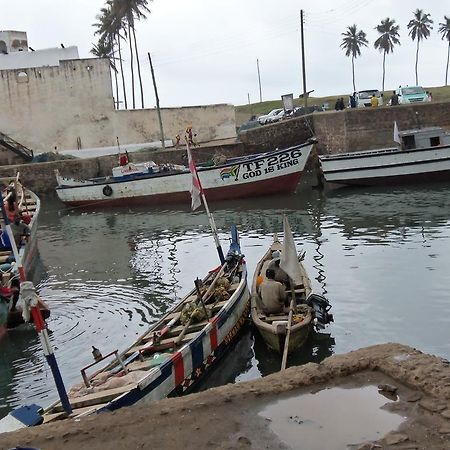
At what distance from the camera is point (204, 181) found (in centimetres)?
2869

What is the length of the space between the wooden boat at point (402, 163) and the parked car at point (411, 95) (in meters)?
10.3

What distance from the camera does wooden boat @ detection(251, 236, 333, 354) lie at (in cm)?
968

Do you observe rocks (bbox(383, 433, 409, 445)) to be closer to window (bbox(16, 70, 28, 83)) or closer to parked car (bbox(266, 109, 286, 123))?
window (bbox(16, 70, 28, 83))

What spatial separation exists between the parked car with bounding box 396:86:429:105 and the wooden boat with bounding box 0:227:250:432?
28.4 m

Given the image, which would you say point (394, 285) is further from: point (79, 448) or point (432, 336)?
A: point (79, 448)

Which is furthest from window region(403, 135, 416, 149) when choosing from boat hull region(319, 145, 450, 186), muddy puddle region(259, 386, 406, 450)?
muddy puddle region(259, 386, 406, 450)

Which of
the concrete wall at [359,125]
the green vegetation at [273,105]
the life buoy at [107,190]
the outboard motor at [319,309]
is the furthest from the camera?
the green vegetation at [273,105]

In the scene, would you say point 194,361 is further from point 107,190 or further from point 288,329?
point 107,190

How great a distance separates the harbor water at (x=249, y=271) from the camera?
10562mm

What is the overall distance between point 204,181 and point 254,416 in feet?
77.7

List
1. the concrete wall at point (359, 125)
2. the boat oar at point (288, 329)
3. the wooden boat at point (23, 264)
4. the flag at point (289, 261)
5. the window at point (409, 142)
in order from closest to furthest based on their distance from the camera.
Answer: the boat oar at point (288, 329) < the flag at point (289, 261) < the wooden boat at point (23, 264) < the window at point (409, 142) < the concrete wall at point (359, 125)

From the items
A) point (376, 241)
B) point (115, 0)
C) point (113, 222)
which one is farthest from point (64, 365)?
point (115, 0)

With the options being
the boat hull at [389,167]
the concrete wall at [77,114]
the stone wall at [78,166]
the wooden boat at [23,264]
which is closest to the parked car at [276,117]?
the concrete wall at [77,114]

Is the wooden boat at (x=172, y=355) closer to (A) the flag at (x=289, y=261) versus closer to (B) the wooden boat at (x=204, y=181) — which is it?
(A) the flag at (x=289, y=261)
